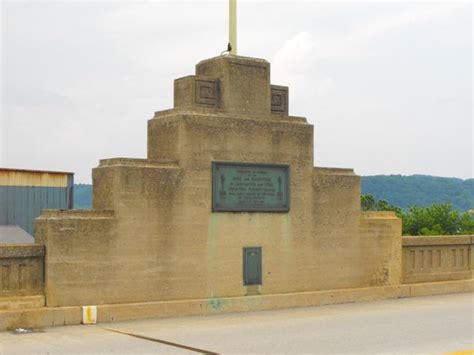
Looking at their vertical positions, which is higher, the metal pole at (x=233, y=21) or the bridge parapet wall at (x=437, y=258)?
the metal pole at (x=233, y=21)

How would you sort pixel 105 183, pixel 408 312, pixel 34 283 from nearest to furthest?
pixel 34 283
pixel 105 183
pixel 408 312

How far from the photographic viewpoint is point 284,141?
1625 cm

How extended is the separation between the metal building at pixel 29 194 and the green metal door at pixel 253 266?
699cm

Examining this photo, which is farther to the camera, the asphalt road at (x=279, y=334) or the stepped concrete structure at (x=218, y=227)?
the stepped concrete structure at (x=218, y=227)

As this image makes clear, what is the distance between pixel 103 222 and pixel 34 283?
5.34 feet

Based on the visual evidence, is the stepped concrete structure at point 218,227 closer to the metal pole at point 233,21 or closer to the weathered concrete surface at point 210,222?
the weathered concrete surface at point 210,222

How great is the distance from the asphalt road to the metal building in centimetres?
745

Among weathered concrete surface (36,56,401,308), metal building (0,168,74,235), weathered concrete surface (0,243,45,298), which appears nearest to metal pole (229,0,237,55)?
weathered concrete surface (36,56,401,308)

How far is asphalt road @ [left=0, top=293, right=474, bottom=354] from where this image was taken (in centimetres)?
1125

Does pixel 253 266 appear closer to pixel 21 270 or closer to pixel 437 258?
pixel 21 270

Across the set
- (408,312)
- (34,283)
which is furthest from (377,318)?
(34,283)

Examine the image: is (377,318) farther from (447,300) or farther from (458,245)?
(458,245)

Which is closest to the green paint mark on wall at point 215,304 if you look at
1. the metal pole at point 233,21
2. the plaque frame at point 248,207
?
the plaque frame at point 248,207

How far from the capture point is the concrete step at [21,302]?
42.5 feet
